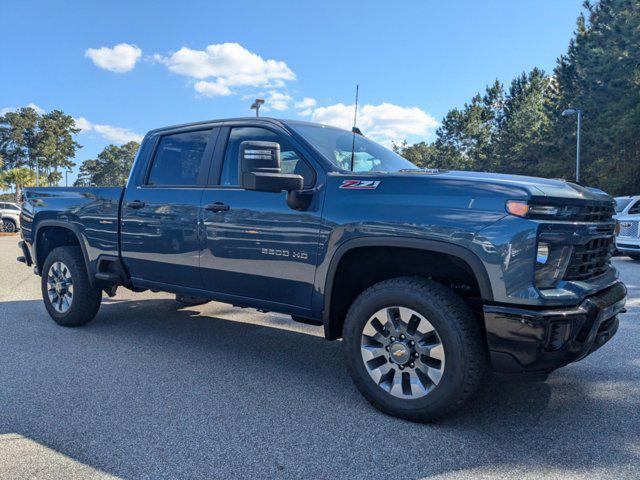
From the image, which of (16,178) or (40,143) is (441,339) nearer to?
(16,178)

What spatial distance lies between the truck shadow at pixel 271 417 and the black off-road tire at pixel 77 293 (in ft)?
1.83

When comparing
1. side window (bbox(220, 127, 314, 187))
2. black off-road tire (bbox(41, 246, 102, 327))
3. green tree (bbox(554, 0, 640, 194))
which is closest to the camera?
side window (bbox(220, 127, 314, 187))

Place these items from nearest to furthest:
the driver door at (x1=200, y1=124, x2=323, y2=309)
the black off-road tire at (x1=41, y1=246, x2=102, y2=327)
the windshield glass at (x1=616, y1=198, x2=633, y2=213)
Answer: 1. the driver door at (x1=200, y1=124, x2=323, y2=309)
2. the black off-road tire at (x1=41, y1=246, x2=102, y2=327)
3. the windshield glass at (x1=616, y1=198, x2=633, y2=213)

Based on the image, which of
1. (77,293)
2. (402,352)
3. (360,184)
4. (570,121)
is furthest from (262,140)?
(570,121)

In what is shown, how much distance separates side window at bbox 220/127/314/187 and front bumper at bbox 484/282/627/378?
1568 mm

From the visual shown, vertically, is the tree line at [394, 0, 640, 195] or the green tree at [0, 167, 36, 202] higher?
the tree line at [394, 0, 640, 195]

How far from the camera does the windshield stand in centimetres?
378

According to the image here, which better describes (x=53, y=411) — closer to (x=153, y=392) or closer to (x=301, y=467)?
(x=153, y=392)

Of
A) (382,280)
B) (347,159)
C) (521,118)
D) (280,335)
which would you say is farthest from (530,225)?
(521,118)

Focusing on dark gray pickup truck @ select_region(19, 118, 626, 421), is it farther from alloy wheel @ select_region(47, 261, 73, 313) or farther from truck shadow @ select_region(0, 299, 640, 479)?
alloy wheel @ select_region(47, 261, 73, 313)

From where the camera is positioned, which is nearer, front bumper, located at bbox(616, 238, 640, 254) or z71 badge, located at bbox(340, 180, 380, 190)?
z71 badge, located at bbox(340, 180, 380, 190)

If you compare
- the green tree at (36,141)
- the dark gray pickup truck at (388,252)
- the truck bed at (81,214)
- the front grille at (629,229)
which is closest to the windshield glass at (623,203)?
the front grille at (629,229)

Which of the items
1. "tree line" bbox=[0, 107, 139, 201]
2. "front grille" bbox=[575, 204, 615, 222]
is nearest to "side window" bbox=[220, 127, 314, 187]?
"front grille" bbox=[575, 204, 615, 222]

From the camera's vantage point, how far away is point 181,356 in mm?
4457
